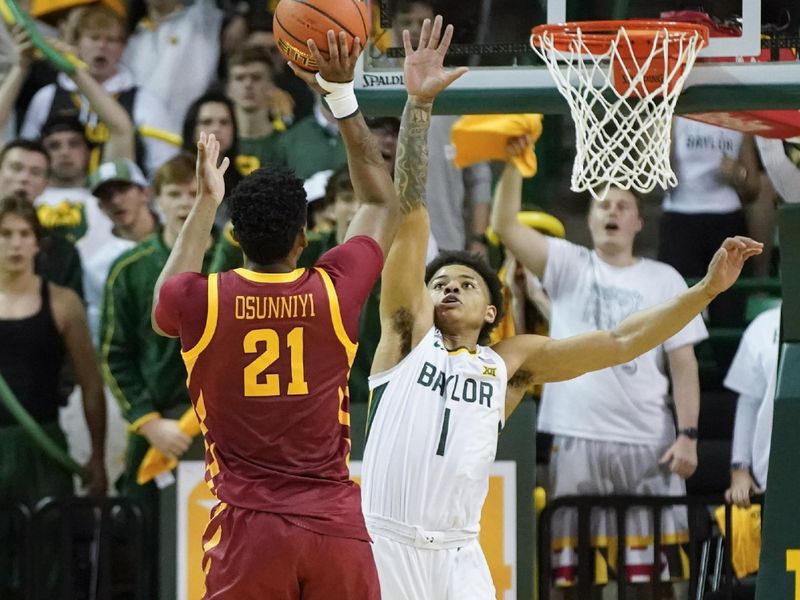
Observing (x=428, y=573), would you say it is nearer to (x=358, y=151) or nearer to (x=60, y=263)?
(x=358, y=151)

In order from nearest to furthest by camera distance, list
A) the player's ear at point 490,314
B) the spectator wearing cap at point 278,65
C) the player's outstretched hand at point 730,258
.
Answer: the player's outstretched hand at point 730,258, the player's ear at point 490,314, the spectator wearing cap at point 278,65

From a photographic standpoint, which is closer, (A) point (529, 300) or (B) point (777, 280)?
(A) point (529, 300)

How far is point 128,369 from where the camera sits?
7.35 m

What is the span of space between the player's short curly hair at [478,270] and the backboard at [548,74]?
60 cm

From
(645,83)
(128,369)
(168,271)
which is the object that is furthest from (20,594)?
(645,83)

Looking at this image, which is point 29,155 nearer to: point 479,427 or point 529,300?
point 529,300

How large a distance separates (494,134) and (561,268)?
2.71ft

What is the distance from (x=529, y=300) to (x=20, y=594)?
9.83 feet

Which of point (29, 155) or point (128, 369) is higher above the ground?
point (29, 155)

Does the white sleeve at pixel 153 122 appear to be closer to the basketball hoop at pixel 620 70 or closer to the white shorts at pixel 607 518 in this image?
the white shorts at pixel 607 518

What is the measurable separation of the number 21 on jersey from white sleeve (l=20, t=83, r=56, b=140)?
4.25 m

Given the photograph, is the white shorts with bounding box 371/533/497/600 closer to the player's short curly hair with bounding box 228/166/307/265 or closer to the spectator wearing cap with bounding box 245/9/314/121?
the player's short curly hair with bounding box 228/166/307/265

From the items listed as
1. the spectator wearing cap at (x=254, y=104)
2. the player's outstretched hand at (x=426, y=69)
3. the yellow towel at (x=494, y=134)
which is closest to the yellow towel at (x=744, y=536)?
the yellow towel at (x=494, y=134)

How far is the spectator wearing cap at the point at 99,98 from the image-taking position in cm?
798
